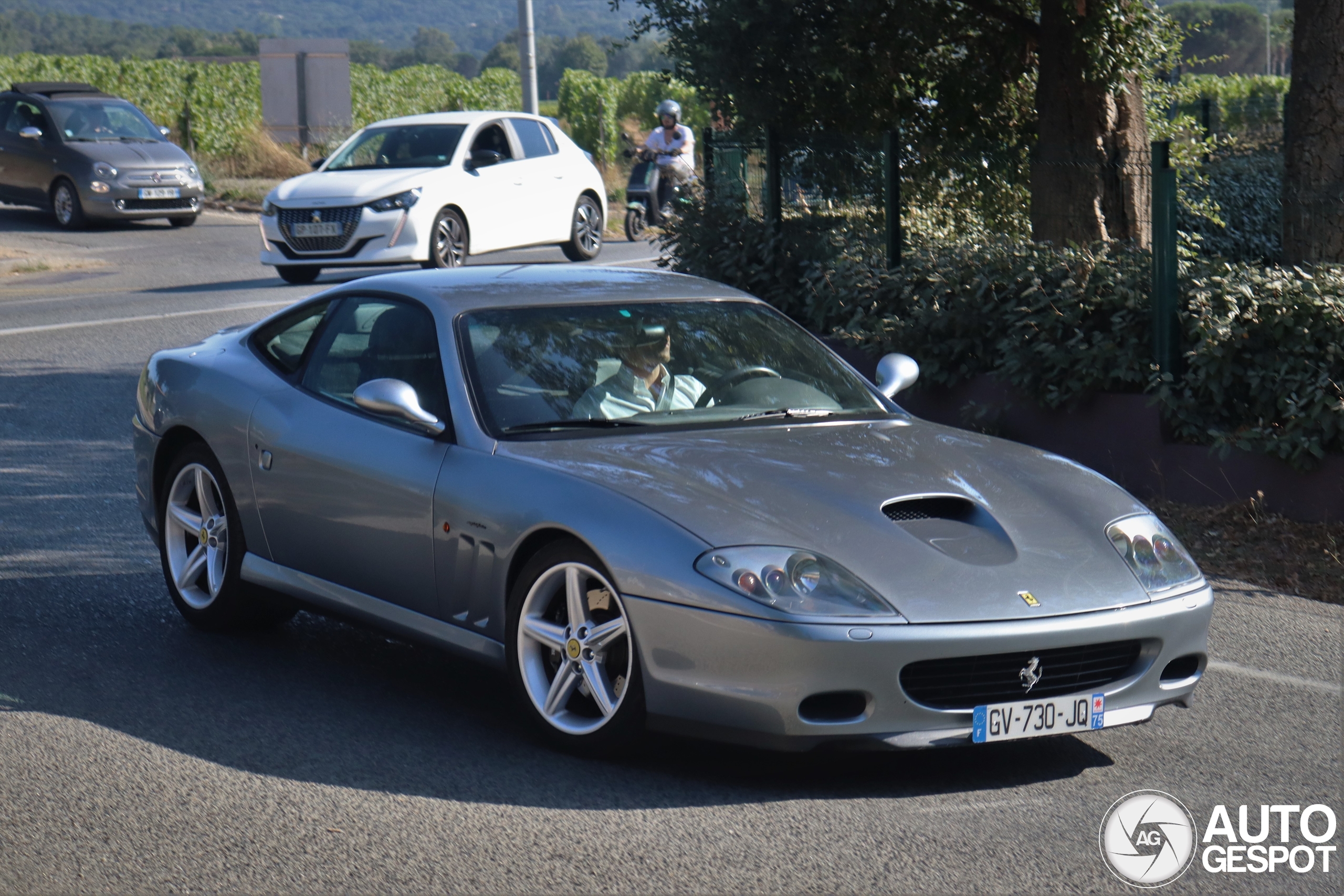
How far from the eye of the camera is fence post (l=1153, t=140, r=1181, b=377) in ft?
28.0

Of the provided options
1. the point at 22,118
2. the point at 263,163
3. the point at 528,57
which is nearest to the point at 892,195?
the point at 528,57

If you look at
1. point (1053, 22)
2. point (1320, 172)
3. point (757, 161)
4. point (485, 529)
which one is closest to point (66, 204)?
point (757, 161)

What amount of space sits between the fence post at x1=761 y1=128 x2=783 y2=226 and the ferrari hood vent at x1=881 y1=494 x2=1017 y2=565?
289 inches

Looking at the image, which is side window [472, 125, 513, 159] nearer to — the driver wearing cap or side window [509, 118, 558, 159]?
side window [509, 118, 558, 159]

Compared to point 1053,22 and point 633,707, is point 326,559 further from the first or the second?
point 1053,22

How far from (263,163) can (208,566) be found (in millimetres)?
27180

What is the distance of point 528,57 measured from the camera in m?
25.0

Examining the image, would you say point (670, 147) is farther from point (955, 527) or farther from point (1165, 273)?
point (955, 527)

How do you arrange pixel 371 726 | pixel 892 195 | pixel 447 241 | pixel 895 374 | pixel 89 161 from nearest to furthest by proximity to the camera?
pixel 371 726, pixel 895 374, pixel 892 195, pixel 447 241, pixel 89 161

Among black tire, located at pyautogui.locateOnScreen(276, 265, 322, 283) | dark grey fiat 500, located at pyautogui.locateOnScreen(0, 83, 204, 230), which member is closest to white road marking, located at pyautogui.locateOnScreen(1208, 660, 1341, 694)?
black tire, located at pyautogui.locateOnScreen(276, 265, 322, 283)

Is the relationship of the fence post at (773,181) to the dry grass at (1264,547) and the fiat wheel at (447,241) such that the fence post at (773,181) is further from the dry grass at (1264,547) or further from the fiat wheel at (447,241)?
the fiat wheel at (447,241)

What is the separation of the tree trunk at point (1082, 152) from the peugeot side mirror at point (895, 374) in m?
4.53

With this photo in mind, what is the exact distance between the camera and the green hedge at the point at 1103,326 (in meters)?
7.94

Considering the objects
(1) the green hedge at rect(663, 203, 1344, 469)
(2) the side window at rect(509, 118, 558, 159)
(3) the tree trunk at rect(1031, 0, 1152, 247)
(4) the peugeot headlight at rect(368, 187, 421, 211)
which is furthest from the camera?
(2) the side window at rect(509, 118, 558, 159)
